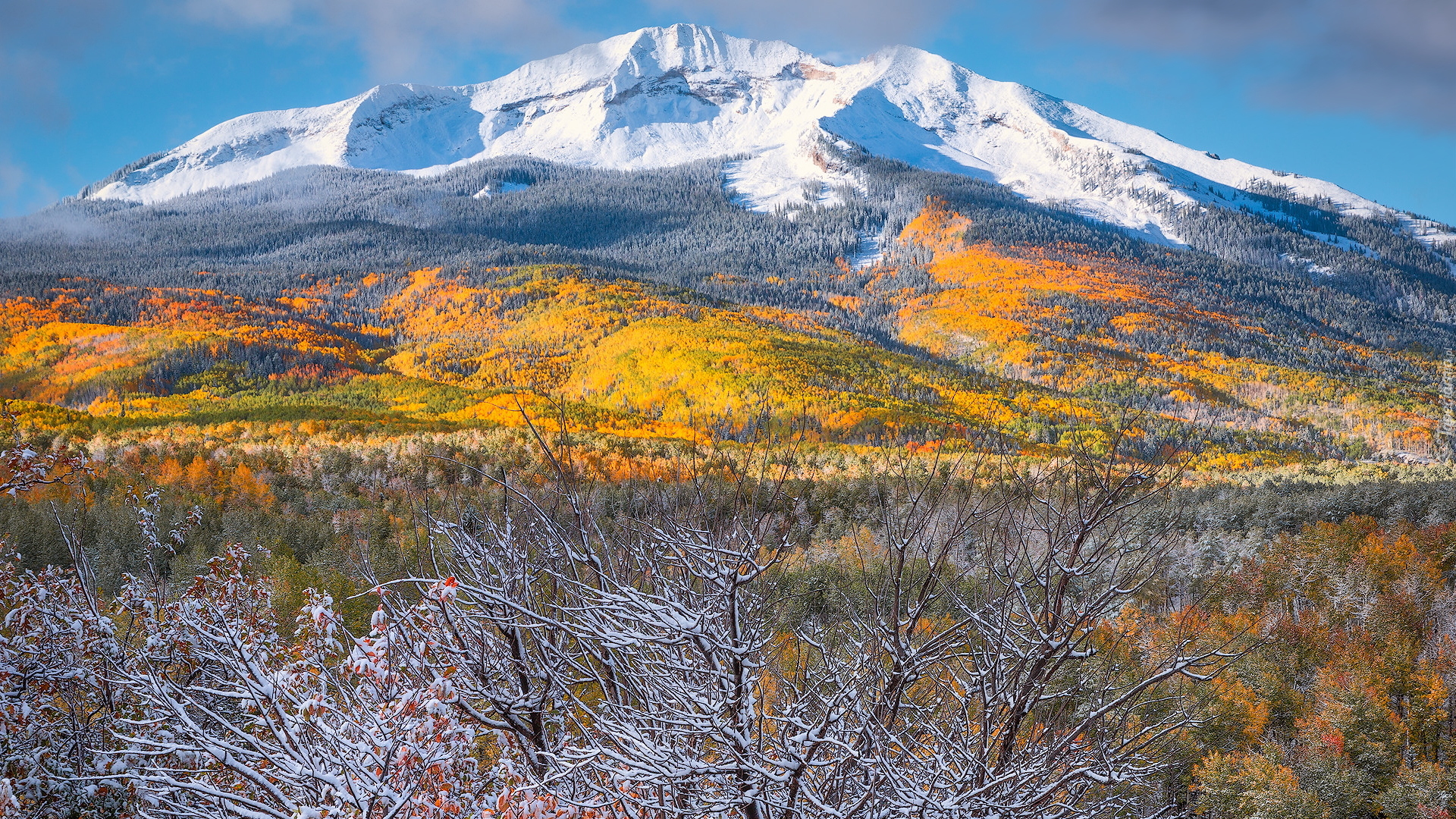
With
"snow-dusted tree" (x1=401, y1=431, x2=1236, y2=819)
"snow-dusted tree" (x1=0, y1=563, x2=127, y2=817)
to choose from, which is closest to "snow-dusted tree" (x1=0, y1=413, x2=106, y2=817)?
"snow-dusted tree" (x1=0, y1=563, x2=127, y2=817)

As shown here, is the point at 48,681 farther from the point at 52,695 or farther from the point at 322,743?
the point at 322,743

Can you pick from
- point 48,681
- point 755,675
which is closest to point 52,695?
point 48,681

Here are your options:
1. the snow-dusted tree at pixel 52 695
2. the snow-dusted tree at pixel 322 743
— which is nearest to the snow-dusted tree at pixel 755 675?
the snow-dusted tree at pixel 322 743

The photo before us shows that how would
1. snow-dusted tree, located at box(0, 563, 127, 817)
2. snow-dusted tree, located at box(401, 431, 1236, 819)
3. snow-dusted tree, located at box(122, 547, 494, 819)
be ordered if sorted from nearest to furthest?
snow-dusted tree, located at box(401, 431, 1236, 819)
snow-dusted tree, located at box(122, 547, 494, 819)
snow-dusted tree, located at box(0, 563, 127, 817)

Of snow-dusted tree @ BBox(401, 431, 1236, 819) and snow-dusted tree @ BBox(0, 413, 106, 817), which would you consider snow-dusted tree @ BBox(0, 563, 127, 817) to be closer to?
snow-dusted tree @ BBox(0, 413, 106, 817)

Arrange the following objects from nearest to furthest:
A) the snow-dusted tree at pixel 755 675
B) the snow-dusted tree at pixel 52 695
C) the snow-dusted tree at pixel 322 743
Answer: the snow-dusted tree at pixel 755 675 < the snow-dusted tree at pixel 322 743 < the snow-dusted tree at pixel 52 695

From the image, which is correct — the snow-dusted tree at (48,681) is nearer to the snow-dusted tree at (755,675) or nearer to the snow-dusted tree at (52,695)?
the snow-dusted tree at (52,695)

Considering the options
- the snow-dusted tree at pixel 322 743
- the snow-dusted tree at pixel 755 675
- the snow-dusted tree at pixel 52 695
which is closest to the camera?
the snow-dusted tree at pixel 755 675

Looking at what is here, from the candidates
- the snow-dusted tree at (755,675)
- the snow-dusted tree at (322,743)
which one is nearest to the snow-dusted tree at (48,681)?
the snow-dusted tree at (322,743)

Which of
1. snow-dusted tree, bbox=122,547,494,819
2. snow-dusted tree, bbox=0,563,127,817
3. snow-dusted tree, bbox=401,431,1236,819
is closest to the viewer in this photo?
snow-dusted tree, bbox=401,431,1236,819

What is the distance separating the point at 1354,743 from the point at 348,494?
38337 millimetres

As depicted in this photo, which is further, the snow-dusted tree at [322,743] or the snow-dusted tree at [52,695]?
the snow-dusted tree at [52,695]

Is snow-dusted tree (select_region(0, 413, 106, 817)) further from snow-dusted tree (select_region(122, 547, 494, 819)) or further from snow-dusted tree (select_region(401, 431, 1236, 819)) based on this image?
snow-dusted tree (select_region(401, 431, 1236, 819))

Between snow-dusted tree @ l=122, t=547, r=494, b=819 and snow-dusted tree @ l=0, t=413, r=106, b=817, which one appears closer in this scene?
snow-dusted tree @ l=122, t=547, r=494, b=819
